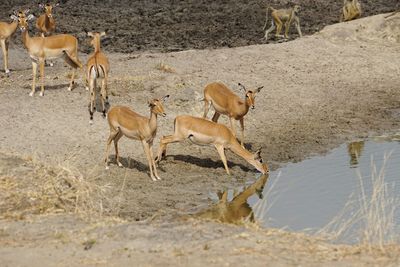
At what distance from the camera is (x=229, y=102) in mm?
14203

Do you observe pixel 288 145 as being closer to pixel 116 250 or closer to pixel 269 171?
pixel 269 171

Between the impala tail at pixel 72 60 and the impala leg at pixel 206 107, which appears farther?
the impala tail at pixel 72 60

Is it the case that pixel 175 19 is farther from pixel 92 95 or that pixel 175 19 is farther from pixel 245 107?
pixel 245 107

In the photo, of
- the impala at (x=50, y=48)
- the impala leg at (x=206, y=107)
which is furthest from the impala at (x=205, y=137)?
the impala at (x=50, y=48)

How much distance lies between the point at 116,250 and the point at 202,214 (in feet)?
10.0

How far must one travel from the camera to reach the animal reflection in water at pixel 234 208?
10961 mm

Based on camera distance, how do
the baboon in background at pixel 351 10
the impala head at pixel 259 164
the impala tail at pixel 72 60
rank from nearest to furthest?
the impala head at pixel 259 164 → the impala tail at pixel 72 60 → the baboon in background at pixel 351 10

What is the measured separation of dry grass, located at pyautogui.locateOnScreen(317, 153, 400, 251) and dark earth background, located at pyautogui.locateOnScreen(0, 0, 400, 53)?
1077 centimetres

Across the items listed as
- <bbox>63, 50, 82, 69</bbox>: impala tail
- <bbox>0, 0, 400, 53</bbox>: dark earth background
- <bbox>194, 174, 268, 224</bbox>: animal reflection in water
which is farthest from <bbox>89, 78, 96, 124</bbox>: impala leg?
<bbox>0, 0, 400, 53</bbox>: dark earth background

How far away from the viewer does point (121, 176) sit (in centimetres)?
1241

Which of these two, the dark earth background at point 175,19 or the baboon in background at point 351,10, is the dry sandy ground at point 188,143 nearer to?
the baboon in background at point 351,10

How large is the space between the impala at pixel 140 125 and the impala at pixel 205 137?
0.67 metres

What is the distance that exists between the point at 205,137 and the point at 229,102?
1381mm

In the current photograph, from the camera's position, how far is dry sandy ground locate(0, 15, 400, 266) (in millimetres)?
8086
